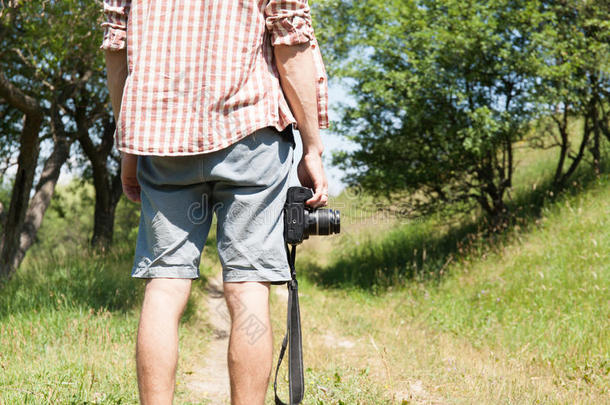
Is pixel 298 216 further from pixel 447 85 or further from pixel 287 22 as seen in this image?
pixel 447 85

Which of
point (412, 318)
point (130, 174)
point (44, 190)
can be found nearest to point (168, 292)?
point (130, 174)

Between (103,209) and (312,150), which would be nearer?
(312,150)

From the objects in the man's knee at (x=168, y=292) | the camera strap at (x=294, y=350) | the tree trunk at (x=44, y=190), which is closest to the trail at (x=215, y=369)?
the camera strap at (x=294, y=350)

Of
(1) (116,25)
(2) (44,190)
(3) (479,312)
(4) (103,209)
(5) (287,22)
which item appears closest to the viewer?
(5) (287,22)

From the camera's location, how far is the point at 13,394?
264cm

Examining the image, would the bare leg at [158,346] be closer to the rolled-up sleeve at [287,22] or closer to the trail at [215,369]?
the rolled-up sleeve at [287,22]

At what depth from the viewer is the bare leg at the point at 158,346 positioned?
5.56 feet

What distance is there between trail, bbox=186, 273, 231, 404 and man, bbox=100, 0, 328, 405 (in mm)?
1809

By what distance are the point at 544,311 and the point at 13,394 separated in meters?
4.64

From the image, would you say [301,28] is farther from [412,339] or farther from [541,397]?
[412,339]

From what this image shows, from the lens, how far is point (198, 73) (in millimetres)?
1789

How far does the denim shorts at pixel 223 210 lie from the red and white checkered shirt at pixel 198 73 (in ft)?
Result: 0.22

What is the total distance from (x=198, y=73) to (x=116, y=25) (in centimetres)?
46

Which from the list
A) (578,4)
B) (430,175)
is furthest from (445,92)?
(578,4)
